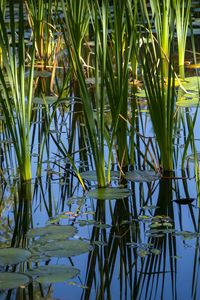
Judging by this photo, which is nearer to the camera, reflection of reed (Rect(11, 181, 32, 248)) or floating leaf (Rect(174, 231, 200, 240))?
floating leaf (Rect(174, 231, 200, 240))

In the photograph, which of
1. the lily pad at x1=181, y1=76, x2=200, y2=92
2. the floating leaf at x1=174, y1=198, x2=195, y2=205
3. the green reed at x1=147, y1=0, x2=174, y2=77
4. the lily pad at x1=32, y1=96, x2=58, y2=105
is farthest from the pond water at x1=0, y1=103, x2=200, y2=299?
Answer: the green reed at x1=147, y1=0, x2=174, y2=77

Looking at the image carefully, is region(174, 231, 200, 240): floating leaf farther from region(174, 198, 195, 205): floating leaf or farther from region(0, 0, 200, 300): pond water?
region(174, 198, 195, 205): floating leaf

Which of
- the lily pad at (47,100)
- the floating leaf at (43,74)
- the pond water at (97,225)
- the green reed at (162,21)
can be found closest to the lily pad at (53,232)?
the pond water at (97,225)

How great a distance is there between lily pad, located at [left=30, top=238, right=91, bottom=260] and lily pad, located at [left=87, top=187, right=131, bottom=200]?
451 millimetres

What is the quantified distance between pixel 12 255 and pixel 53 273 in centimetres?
20

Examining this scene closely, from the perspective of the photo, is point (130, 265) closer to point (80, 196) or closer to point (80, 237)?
point (80, 237)

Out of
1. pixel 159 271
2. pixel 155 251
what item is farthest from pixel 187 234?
pixel 159 271

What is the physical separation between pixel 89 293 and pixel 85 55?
4716mm

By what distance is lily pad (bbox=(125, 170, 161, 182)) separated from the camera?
3145 millimetres

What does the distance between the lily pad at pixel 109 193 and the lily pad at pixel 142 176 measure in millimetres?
165

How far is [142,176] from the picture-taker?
10.4ft

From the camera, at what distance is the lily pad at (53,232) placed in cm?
254

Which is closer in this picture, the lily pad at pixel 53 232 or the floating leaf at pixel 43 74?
the lily pad at pixel 53 232

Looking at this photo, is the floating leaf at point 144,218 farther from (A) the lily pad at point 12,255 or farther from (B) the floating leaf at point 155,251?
(A) the lily pad at point 12,255
